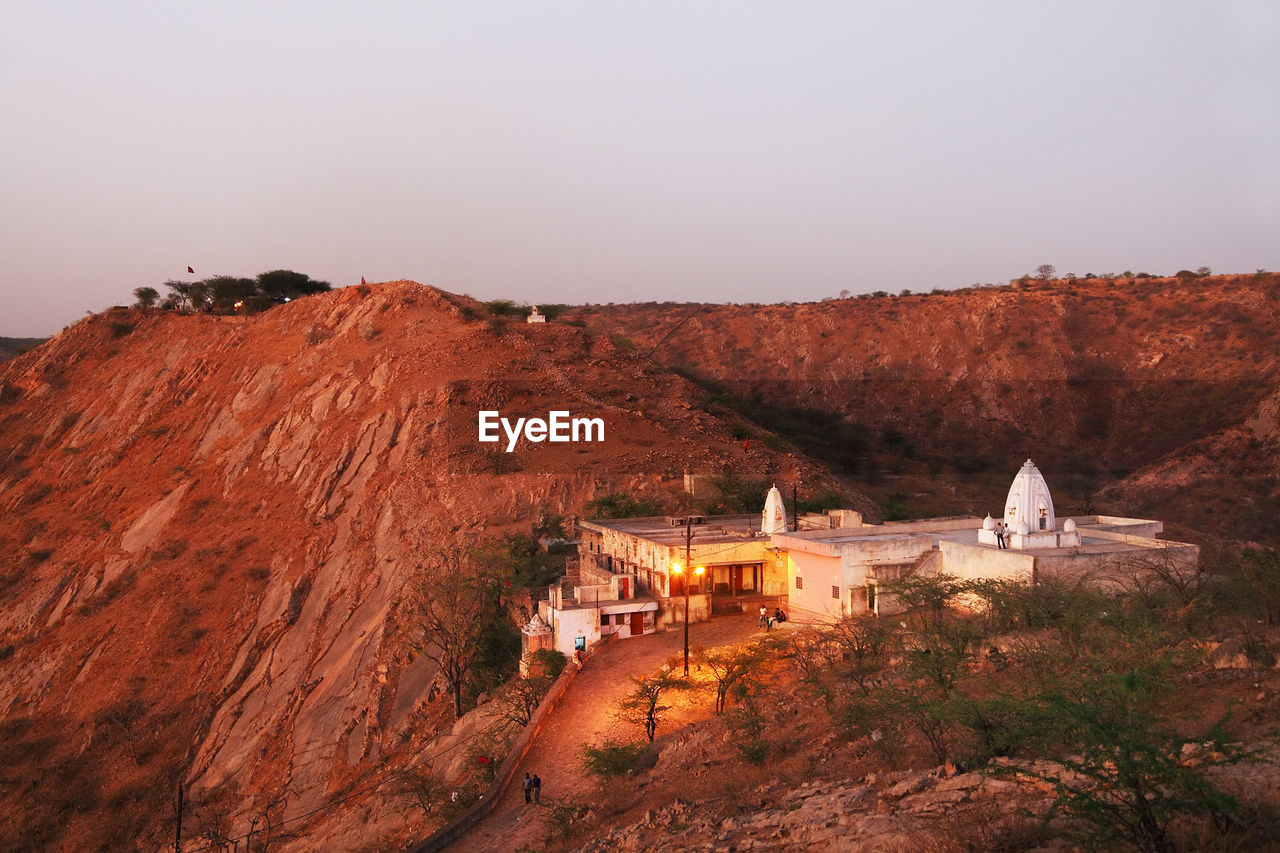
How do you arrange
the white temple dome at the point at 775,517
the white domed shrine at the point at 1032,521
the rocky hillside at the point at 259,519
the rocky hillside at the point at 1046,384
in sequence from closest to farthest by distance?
1. the white domed shrine at the point at 1032,521
2. the rocky hillside at the point at 259,519
3. the white temple dome at the point at 775,517
4. the rocky hillside at the point at 1046,384

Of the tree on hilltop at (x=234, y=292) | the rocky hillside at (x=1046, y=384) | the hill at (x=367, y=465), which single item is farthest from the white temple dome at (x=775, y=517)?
the tree on hilltop at (x=234, y=292)

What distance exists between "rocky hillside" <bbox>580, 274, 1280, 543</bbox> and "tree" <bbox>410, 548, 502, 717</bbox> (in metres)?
21.4

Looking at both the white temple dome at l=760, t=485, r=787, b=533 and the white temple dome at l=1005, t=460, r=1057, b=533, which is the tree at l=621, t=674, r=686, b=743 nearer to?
the white temple dome at l=760, t=485, r=787, b=533

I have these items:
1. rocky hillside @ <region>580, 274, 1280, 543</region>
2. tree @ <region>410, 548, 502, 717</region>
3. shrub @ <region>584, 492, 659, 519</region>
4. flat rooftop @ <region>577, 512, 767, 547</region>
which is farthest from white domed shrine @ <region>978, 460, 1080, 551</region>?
rocky hillside @ <region>580, 274, 1280, 543</region>

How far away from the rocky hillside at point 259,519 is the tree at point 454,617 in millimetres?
1023

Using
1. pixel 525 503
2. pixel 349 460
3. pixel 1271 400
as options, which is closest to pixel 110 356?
pixel 349 460

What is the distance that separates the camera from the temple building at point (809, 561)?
21.7 m

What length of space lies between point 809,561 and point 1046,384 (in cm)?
4491

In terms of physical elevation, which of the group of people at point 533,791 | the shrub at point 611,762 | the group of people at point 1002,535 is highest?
the group of people at point 1002,535

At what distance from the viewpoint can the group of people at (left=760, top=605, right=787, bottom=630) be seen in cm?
2352

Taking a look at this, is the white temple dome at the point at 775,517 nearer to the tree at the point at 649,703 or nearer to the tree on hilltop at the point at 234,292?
the tree at the point at 649,703

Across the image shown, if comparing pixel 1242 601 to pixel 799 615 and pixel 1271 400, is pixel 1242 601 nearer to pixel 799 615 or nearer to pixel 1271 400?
pixel 799 615

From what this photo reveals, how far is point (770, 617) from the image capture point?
2470 cm

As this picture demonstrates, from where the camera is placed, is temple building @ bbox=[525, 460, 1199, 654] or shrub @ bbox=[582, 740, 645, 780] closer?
shrub @ bbox=[582, 740, 645, 780]
